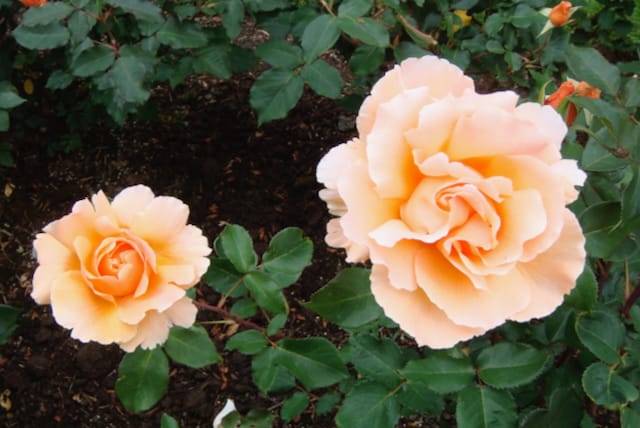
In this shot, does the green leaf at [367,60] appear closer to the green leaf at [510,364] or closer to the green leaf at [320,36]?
→ the green leaf at [320,36]

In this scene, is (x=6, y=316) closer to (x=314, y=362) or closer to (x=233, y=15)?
(x=314, y=362)

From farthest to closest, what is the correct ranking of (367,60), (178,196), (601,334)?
(178,196), (367,60), (601,334)

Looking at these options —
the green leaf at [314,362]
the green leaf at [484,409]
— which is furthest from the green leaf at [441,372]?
the green leaf at [314,362]

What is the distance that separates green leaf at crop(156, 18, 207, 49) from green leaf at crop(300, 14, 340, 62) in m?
0.31


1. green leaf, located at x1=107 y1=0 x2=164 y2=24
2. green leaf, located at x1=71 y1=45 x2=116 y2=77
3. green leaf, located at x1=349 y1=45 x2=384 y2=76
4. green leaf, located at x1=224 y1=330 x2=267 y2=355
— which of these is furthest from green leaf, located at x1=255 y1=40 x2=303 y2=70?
green leaf, located at x1=224 y1=330 x2=267 y2=355

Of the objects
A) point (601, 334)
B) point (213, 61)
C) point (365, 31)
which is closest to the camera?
point (601, 334)

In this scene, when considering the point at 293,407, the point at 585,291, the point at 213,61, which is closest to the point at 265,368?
the point at 293,407

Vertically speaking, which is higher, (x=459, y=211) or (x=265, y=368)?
(x=459, y=211)

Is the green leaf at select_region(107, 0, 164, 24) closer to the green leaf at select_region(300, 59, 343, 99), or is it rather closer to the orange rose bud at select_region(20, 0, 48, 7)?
the orange rose bud at select_region(20, 0, 48, 7)

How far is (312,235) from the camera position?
2152 millimetres

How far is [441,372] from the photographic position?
0.99 metres

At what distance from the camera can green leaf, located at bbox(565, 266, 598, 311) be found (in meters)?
0.94

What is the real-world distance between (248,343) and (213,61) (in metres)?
0.90

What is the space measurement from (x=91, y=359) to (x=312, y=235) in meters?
0.77
